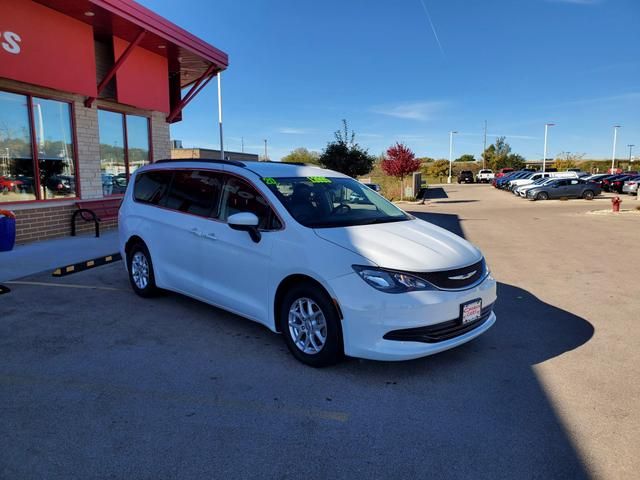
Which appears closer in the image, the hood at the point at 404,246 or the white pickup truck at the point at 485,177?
the hood at the point at 404,246

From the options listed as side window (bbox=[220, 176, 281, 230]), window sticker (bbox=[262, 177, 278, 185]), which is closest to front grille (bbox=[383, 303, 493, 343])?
side window (bbox=[220, 176, 281, 230])

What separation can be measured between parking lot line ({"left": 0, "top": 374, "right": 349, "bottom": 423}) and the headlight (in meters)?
0.98

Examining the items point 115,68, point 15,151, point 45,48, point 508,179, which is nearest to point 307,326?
point 15,151

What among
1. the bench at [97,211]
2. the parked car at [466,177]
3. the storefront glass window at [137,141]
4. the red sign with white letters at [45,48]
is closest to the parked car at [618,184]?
the parked car at [466,177]

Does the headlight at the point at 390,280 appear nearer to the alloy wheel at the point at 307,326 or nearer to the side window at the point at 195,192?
the alloy wheel at the point at 307,326

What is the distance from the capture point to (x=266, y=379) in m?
3.84

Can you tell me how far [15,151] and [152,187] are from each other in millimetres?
6016

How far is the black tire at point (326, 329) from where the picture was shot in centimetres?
377

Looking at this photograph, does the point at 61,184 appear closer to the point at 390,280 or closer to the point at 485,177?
the point at 390,280

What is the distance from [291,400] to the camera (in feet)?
11.5

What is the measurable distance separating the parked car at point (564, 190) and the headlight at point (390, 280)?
2839cm

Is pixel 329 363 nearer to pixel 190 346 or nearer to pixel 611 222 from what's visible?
pixel 190 346

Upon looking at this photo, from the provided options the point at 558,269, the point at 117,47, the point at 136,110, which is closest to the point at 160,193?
the point at 558,269

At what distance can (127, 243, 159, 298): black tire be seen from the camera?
595 centimetres
